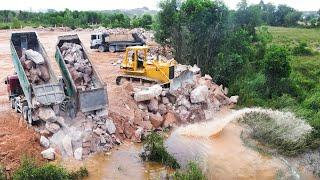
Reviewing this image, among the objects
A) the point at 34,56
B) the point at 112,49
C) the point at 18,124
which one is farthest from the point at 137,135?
the point at 112,49

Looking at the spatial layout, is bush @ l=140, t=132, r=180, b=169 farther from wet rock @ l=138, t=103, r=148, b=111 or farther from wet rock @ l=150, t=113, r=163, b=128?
wet rock @ l=138, t=103, r=148, b=111

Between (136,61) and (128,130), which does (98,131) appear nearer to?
(128,130)

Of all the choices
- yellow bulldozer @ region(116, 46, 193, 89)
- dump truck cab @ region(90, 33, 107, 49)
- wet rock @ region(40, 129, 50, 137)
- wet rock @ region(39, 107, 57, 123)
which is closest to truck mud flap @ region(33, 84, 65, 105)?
wet rock @ region(39, 107, 57, 123)

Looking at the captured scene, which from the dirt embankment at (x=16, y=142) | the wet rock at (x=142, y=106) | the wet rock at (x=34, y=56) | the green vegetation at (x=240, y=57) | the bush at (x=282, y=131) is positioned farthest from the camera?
the green vegetation at (x=240, y=57)

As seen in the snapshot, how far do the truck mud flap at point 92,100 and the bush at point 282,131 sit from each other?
5.22 meters

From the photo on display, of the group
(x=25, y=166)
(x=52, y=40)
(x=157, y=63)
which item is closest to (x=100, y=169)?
(x=25, y=166)

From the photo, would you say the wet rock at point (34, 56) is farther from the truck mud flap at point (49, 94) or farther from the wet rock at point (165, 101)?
the wet rock at point (165, 101)

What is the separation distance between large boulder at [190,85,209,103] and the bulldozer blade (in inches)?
24.5

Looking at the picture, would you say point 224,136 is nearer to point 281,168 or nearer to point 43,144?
point 281,168

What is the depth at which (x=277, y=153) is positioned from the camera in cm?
1320

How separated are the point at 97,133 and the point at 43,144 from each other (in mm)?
1661

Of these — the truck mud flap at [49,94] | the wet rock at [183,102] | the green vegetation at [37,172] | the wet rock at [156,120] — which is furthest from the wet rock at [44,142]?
the wet rock at [183,102]

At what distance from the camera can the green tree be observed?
18594 mm

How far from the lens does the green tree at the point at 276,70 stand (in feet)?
61.0
